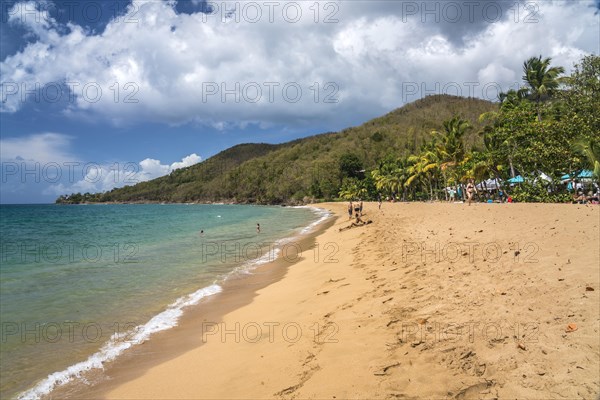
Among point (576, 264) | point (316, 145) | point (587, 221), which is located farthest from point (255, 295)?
point (316, 145)

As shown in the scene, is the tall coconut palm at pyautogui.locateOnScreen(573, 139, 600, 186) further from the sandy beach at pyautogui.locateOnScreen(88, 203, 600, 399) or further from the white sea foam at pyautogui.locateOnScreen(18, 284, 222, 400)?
the white sea foam at pyautogui.locateOnScreen(18, 284, 222, 400)

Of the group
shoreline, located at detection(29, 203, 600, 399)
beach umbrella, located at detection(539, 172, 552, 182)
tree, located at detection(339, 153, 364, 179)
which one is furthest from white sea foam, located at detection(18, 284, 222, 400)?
tree, located at detection(339, 153, 364, 179)

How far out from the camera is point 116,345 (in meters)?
7.70

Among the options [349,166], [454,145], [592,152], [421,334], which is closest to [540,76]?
[454,145]

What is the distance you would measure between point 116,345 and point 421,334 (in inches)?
269

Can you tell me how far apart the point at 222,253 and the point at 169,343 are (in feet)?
41.1

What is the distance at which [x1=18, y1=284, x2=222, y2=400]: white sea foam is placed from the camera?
241 inches

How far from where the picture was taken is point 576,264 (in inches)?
254

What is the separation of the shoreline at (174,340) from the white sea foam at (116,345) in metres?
0.13

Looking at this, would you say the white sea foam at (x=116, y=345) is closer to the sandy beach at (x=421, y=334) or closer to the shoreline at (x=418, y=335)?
the shoreline at (x=418, y=335)

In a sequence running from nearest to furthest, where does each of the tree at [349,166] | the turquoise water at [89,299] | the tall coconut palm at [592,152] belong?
the turquoise water at [89,299] → the tall coconut palm at [592,152] → the tree at [349,166]

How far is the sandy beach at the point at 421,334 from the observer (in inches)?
154

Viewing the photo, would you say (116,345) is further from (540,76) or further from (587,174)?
(540,76)

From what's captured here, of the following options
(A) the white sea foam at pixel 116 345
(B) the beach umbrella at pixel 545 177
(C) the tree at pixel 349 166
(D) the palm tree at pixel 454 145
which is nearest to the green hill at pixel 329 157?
(C) the tree at pixel 349 166
